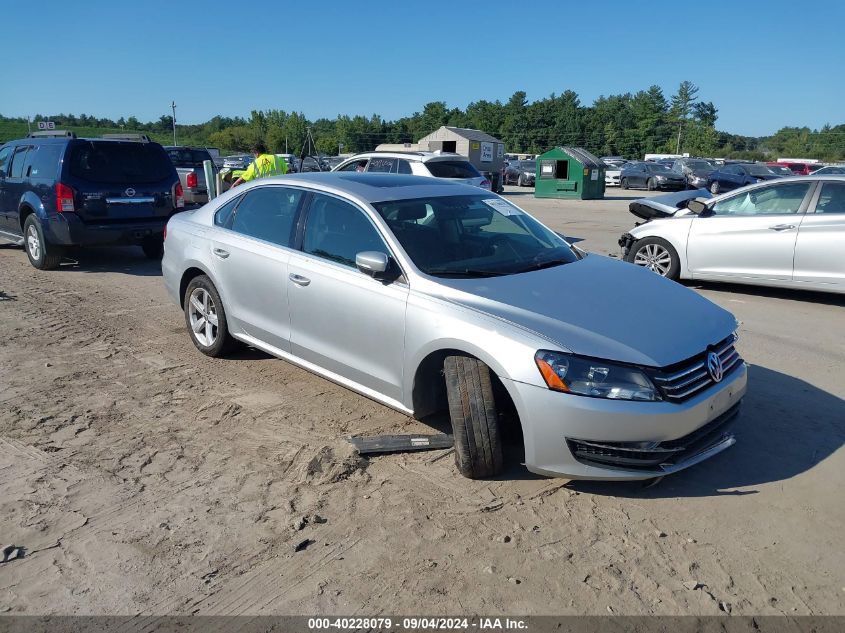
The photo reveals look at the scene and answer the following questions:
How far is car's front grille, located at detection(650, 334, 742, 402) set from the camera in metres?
3.41

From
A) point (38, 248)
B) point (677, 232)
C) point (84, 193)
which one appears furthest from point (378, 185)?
point (38, 248)

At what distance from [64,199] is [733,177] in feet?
91.8

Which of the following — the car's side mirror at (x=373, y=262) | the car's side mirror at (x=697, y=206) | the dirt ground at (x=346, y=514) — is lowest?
the dirt ground at (x=346, y=514)

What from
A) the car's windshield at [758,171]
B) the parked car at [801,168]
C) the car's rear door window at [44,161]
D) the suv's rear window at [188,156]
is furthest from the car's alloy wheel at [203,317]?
the parked car at [801,168]

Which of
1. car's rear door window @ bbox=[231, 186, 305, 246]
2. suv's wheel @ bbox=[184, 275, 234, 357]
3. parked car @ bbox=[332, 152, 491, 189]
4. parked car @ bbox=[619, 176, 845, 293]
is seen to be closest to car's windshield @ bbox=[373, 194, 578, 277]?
car's rear door window @ bbox=[231, 186, 305, 246]

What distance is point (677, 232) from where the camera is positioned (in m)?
8.87

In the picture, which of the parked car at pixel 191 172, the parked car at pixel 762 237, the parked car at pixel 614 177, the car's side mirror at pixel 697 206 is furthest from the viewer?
the parked car at pixel 614 177

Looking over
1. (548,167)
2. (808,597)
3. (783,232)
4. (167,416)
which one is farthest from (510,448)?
(548,167)

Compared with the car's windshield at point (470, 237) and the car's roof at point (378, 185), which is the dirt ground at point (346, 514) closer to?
the car's windshield at point (470, 237)

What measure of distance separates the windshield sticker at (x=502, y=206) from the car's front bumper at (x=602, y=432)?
1939 mm

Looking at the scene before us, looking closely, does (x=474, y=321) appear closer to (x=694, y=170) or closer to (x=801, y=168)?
(x=694, y=170)

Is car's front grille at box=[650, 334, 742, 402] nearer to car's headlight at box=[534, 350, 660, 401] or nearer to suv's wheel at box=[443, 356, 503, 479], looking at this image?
car's headlight at box=[534, 350, 660, 401]

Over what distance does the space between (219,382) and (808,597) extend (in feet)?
13.4

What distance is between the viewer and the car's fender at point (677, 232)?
8.80 meters
